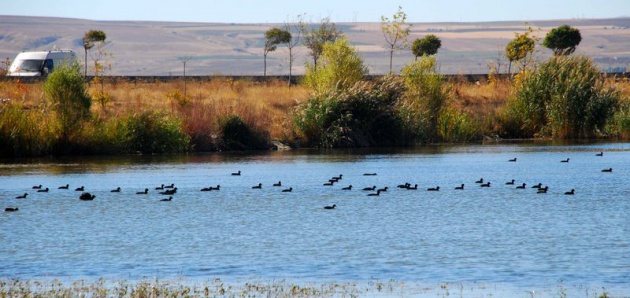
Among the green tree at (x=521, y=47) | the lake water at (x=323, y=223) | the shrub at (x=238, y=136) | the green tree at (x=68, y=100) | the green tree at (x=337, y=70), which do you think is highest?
the green tree at (x=521, y=47)

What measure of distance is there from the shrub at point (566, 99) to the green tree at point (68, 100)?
30.7 meters

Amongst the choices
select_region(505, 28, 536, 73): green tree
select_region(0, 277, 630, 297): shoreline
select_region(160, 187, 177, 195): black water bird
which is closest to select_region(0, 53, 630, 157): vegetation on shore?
select_region(160, 187, 177, 195): black water bird

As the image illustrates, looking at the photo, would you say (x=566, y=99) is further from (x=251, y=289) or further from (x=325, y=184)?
(x=251, y=289)

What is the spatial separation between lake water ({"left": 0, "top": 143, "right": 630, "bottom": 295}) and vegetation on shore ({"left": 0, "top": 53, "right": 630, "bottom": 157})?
3.57 m

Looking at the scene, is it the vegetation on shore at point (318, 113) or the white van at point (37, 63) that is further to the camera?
the white van at point (37, 63)

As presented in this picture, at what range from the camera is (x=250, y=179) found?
47.8 meters

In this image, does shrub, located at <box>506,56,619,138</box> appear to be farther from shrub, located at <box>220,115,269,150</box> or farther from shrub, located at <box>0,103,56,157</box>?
shrub, located at <box>0,103,56,157</box>

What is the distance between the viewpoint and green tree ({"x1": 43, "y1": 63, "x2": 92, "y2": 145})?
193 feet

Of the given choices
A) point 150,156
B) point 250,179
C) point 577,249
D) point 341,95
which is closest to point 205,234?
point 577,249

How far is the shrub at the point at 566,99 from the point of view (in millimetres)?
70875

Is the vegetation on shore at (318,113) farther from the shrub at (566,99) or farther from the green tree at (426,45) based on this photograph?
the green tree at (426,45)

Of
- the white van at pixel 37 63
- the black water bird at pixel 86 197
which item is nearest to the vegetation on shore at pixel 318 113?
the white van at pixel 37 63

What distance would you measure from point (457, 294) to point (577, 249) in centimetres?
678

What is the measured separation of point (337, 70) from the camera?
232 feet
